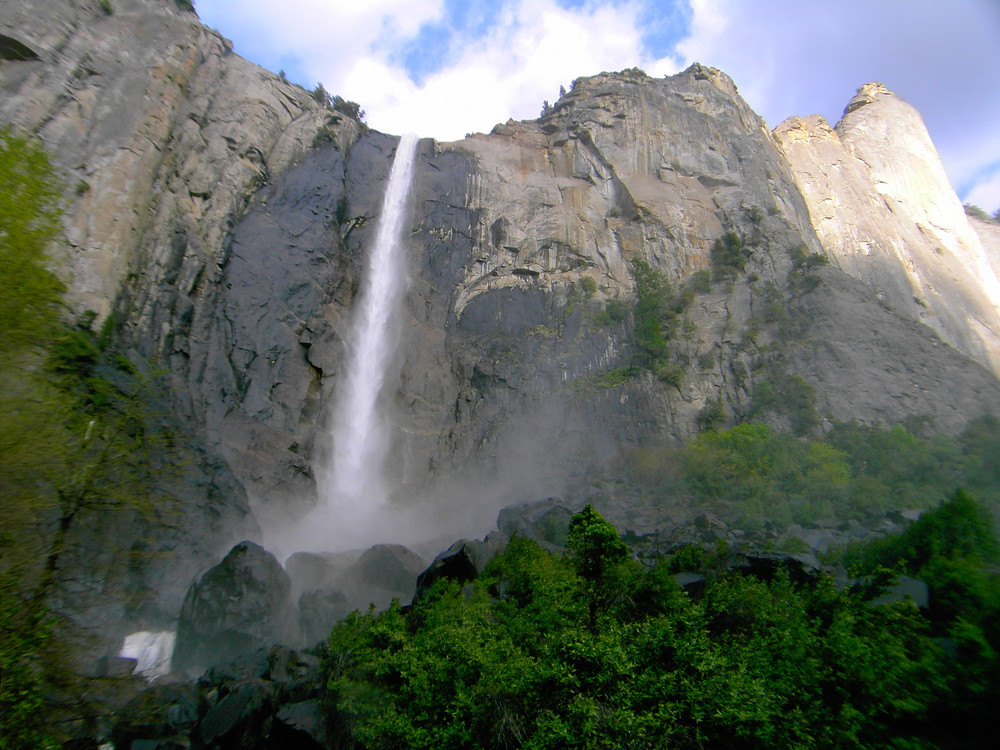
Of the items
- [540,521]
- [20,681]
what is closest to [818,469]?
[540,521]

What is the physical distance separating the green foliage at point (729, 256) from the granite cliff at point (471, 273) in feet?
0.59

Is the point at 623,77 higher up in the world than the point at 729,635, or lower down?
higher up

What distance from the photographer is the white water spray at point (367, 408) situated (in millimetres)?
27891

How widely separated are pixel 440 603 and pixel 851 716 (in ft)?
24.8

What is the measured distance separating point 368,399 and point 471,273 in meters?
12.1

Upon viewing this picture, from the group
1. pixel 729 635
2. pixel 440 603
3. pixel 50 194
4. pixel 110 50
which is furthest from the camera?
pixel 110 50

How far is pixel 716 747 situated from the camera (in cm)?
770

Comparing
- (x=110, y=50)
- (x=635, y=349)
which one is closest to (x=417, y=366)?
(x=635, y=349)

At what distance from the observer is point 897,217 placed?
57.0m

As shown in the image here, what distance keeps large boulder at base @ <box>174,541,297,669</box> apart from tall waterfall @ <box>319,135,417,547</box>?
26.3 ft

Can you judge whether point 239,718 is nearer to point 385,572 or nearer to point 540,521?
point 385,572

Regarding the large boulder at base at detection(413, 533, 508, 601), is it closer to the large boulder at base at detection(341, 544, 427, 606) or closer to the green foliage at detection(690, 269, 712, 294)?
the large boulder at base at detection(341, 544, 427, 606)

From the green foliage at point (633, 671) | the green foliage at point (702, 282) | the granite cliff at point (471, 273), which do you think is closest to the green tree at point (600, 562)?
the green foliage at point (633, 671)

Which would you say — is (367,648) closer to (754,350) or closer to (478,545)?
(478,545)
